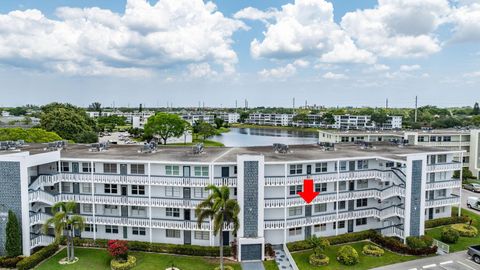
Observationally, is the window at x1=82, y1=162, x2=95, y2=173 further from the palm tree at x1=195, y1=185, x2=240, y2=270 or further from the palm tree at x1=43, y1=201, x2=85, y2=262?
the palm tree at x1=195, y1=185, x2=240, y2=270

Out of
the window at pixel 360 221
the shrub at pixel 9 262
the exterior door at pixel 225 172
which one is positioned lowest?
the shrub at pixel 9 262

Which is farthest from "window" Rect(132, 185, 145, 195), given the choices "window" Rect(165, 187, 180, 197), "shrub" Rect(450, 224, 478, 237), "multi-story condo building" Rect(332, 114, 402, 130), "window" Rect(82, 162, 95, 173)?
"multi-story condo building" Rect(332, 114, 402, 130)

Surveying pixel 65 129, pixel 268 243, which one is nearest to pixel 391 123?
pixel 65 129

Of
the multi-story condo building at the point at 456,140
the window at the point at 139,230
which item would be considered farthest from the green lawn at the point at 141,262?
the multi-story condo building at the point at 456,140

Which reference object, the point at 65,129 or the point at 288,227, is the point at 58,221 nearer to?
the point at 288,227

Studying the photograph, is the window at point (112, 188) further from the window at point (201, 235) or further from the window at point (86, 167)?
the window at point (201, 235)
